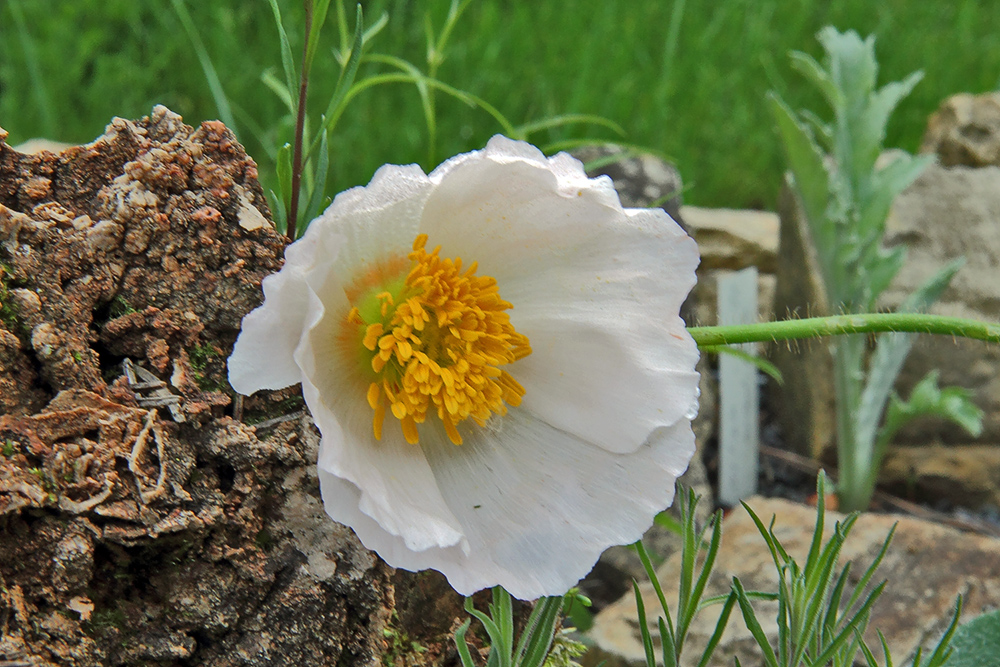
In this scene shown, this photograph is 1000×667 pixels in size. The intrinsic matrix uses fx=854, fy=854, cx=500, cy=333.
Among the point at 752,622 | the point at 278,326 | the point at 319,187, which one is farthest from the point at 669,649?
the point at 319,187

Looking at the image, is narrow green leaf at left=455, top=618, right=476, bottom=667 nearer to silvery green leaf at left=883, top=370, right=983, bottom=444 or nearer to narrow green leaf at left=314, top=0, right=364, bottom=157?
narrow green leaf at left=314, top=0, right=364, bottom=157

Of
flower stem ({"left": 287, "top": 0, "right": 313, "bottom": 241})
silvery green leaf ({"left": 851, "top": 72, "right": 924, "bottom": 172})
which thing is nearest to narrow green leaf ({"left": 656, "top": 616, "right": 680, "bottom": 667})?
flower stem ({"left": 287, "top": 0, "right": 313, "bottom": 241})

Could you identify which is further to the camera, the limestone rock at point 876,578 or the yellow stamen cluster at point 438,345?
the limestone rock at point 876,578

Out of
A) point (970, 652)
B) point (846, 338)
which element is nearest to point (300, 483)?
point (970, 652)

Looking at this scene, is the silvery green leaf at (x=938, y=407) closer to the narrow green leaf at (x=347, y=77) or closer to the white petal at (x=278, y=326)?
the narrow green leaf at (x=347, y=77)

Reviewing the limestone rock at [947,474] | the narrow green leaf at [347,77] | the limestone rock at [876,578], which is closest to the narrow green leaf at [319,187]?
the narrow green leaf at [347,77]

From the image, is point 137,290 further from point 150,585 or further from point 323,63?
point 323,63

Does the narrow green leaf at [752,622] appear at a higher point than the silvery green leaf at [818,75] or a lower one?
lower
